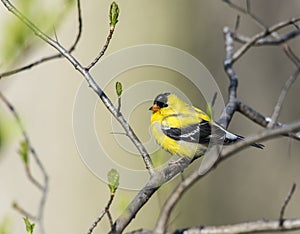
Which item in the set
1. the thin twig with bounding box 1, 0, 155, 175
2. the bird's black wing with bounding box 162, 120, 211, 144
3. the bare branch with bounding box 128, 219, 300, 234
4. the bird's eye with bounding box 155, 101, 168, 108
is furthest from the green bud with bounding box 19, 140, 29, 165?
the bird's eye with bounding box 155, 101, 168, 108

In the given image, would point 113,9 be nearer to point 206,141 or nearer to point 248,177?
point 206,141

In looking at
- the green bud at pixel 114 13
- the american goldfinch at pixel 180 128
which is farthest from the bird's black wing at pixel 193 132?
the green bud at pixel 114 13

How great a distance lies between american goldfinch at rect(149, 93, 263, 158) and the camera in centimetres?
242

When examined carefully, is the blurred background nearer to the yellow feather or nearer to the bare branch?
the yellow feather

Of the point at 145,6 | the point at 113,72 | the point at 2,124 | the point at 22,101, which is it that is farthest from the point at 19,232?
the point at 2,124

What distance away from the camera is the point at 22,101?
307cm

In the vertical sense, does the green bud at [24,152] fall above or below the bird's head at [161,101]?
below

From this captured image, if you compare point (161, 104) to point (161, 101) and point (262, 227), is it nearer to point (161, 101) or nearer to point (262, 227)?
point (161, 101)

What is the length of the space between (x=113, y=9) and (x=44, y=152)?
1714 mm

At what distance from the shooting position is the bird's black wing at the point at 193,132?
7.87 ft

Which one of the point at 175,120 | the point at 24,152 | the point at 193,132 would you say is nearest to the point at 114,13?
the point at 24,152

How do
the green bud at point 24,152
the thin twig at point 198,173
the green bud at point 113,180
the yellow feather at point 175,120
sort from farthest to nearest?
the yellow feather at point 175,120
the green bud at point 24,152
the green bud at point 113,180
the thin twig at point 198,173

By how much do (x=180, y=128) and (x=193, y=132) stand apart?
0.07 metres

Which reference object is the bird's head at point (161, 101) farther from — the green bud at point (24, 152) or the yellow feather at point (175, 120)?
the green bud at point (24, 152)
